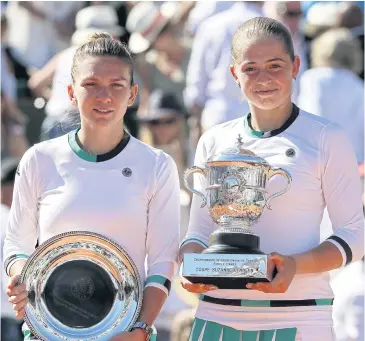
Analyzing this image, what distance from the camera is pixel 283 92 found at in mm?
4223

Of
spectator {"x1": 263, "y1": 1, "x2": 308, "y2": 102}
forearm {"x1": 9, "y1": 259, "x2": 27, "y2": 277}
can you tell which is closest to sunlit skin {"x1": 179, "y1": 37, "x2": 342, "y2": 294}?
forearm {"x1": 9, "y1": 259, "x2": 27, "y2": 277}

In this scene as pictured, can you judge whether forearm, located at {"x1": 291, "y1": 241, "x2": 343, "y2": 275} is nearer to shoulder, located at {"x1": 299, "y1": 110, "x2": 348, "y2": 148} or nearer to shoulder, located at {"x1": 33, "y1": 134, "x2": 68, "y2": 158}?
shoulder, located at {"x1": 299, "y1": 110, "x2": 348, "y2": 148}

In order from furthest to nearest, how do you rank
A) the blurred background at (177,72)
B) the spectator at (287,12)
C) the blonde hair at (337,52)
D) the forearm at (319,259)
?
the spectator at (287,12), the blonde hair at (337,52), the blurred background at (177,72), the forearm at (319,259)

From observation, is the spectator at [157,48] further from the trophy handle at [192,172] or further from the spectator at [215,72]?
the trophy handle at [192,172]

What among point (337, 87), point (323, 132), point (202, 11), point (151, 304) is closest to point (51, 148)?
point (151, 304)

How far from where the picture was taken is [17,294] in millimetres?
4074

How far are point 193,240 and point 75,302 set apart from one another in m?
0.48

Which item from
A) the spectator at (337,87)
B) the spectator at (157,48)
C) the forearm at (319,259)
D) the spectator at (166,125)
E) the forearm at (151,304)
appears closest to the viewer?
the forearm at (319,259)

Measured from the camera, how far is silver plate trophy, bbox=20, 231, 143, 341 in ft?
13.5

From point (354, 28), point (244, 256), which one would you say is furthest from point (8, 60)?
point (244, 256)

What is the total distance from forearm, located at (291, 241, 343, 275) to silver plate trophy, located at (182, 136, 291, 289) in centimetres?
13

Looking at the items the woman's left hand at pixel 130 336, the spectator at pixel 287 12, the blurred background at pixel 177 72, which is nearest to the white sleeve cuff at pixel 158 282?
the woman's left hand at pixel 130 336

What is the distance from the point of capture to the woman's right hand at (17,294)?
4.07 metres

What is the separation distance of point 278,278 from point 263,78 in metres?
0.72
